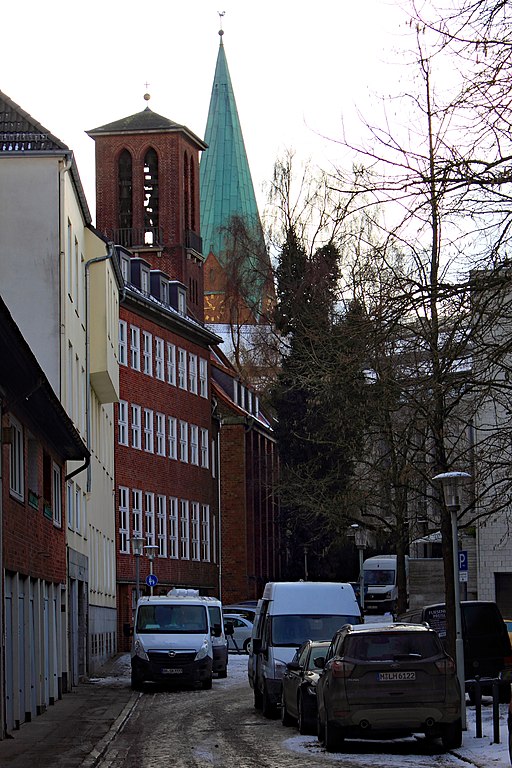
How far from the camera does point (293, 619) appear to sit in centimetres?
2589

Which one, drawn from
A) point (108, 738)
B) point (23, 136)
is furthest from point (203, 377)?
point (108, 738)

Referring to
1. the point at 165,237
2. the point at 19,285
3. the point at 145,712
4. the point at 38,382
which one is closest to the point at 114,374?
the point at 19,285

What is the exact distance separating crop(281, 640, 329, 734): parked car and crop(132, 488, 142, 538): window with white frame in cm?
3969

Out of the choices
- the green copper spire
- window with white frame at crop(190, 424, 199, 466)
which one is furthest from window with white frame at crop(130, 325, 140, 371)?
the green copper spire

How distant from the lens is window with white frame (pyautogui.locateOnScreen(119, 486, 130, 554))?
61.0 meters

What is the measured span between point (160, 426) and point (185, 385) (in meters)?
3.94

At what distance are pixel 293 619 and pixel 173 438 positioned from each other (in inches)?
1665

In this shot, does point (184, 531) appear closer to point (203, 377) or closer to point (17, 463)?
point (203, 377)

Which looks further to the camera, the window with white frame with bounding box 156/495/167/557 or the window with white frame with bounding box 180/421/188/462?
the window with white frame with bounding box 180/421/188/462

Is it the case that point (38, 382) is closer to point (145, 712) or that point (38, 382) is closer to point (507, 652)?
point (145, 712)

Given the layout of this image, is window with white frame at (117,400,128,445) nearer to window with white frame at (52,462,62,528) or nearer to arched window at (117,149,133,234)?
arched window at (117,149,133,234)

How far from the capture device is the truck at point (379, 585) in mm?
79188

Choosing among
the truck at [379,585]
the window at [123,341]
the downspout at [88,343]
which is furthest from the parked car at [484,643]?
the truck at [379,585]

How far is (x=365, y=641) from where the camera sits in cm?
1845
